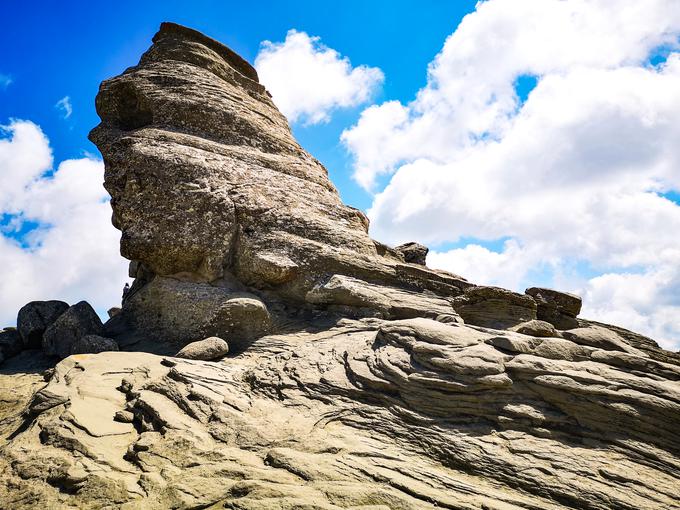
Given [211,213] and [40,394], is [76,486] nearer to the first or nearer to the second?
[40,394]

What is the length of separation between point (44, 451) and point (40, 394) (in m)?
2.86

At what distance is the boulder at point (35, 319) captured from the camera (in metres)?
19.8

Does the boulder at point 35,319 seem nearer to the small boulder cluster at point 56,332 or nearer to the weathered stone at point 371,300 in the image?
the small boulder cluster at point 56,332

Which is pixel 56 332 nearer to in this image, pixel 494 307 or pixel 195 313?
pixel 195 313

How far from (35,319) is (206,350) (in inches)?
384

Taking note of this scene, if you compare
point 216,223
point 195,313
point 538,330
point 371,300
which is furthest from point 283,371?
point 538,330

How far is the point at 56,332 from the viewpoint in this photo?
19016 mm

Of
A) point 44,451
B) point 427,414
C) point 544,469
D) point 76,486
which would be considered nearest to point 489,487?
point 544,469

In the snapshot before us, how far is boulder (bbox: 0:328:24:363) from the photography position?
19203 mm

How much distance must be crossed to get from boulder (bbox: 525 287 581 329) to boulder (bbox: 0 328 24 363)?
927 inches

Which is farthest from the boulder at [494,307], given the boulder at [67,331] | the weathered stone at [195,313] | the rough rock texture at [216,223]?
the boulder at [67,331]

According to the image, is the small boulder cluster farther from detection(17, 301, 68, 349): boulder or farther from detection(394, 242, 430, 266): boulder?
detection(394, 242, 430, 266): boulder

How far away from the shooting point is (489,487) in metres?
9.42

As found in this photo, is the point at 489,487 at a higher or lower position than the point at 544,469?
lower
